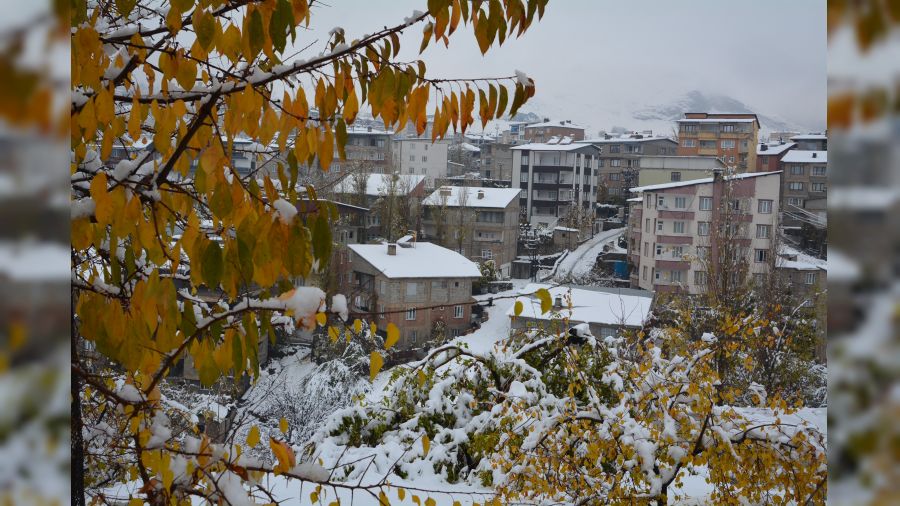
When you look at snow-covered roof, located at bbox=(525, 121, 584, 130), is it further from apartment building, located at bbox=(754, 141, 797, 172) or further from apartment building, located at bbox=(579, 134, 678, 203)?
Answer: apartment building, located at bbox=(754, 141, 797, 172)

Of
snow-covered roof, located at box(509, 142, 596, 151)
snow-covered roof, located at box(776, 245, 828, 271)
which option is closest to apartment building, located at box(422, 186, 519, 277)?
snow-covered roof, located at box(509, 142, 596, 151)

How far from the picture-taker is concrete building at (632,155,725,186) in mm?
12305

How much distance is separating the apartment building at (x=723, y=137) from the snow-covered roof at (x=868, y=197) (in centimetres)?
1153

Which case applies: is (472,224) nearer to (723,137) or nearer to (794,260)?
(794,260)

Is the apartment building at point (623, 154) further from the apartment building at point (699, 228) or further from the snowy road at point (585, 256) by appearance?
the apartment building at point (699, 228)

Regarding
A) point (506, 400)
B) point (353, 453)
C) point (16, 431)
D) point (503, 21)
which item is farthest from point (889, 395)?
point (353, 453)

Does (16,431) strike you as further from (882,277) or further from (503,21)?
(503,21)

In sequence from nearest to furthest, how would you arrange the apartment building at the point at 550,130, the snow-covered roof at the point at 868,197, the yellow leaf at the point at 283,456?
the snow-covered roof at the point at 868,197 → the yellow leaf at the point at 283,456 → the apartment building at the point at 550,130

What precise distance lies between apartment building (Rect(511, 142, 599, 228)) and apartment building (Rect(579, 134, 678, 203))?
540mm

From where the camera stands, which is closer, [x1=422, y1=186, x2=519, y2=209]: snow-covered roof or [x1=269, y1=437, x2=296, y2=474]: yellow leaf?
[x1=269, y1=437, x2=296, y2=474]: yellow leaf

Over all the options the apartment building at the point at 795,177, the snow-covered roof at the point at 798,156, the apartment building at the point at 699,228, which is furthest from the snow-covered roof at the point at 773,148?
the apartment building at the point at 699,228

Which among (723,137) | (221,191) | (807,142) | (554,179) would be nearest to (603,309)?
(807,142)

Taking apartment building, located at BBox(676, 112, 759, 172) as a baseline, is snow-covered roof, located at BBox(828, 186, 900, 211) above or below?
below

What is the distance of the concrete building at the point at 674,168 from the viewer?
1230cm
